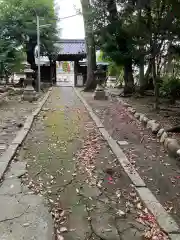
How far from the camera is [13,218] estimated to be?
3441 mm

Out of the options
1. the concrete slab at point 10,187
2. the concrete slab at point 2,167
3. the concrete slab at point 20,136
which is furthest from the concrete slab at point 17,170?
the concrete slab at point 20,136

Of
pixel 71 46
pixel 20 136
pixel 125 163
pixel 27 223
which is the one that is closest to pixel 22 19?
pixel 71 46

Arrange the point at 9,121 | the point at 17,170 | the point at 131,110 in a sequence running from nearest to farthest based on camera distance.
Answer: the point at 17,170 → the point at 9,121 → the point at 131,110

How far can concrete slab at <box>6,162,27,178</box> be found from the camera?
4.82 metres

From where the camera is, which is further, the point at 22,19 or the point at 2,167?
the point at 22,19

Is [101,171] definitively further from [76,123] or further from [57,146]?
[76,123]

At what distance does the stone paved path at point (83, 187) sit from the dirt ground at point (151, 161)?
388 mm

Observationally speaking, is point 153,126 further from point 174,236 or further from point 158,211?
point 174,236

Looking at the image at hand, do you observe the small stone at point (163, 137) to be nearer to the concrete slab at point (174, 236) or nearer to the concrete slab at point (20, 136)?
the concrete slab at point (20, 136)

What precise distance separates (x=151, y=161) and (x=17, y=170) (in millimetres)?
2620

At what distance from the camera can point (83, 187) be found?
174 inches

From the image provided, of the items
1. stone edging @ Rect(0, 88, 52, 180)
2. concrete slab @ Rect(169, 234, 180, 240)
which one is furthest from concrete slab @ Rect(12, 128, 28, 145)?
concrete slab @ Rect(169, 234, 180, 240)

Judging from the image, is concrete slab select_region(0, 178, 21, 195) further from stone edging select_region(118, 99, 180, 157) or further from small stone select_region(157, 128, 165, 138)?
small stone select_region(157, 128, 165, 138)

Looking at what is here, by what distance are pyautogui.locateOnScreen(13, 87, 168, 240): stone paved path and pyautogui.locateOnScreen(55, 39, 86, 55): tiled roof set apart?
23206 millimetres
